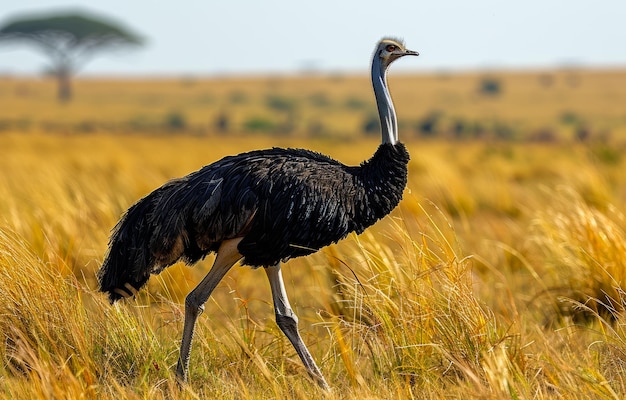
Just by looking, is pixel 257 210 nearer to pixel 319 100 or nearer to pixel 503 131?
pixel 503 131

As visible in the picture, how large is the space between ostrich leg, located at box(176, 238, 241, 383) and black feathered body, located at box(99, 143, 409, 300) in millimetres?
52

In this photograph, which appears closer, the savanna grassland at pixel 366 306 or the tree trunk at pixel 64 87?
the savanna grassland at pixel 366 306

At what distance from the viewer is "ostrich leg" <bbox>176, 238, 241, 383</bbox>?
480 cm

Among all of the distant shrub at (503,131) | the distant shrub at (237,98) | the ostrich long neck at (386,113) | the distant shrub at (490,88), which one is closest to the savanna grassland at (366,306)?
the ostrich long neck at (386,113)

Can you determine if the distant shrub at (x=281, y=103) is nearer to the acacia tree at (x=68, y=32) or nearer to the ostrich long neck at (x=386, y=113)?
the acacia tree at (x=68, y=32)

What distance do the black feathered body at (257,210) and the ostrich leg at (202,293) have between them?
0.17 feet

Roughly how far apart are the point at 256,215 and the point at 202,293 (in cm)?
47

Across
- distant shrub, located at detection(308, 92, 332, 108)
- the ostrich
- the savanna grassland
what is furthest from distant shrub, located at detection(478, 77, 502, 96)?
the ostrich

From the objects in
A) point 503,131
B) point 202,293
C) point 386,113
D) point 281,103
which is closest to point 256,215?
point 202,293

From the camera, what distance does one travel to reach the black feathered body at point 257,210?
15.4ft

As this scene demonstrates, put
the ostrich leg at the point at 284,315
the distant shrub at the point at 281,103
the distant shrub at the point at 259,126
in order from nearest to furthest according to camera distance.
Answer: the ostrich leg at the point at 284,315 → the distant shrub at the point at 259,126 → the distant shrub at the point at 281,103

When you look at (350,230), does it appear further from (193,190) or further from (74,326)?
(74,326)

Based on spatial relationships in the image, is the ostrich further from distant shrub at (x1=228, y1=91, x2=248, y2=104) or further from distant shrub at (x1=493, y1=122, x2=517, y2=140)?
distant shrub at (x1=228, y1=91, x2=248, y2=104)

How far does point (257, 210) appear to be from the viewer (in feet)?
15.4
